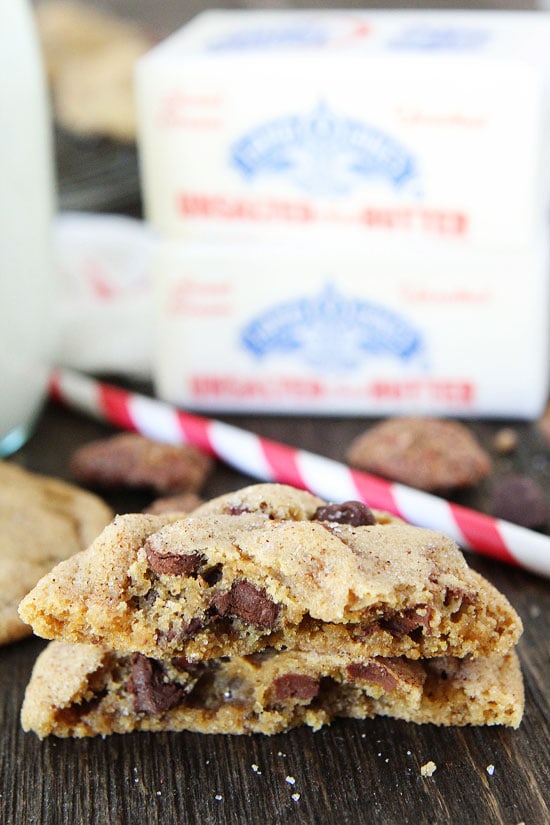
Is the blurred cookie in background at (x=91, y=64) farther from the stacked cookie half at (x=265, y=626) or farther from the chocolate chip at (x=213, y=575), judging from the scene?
the chocolate chip at (x=213, y=575)

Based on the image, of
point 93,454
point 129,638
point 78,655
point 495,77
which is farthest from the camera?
point 93,454

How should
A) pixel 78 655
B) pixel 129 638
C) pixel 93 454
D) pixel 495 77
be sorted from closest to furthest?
pixel 129 638 → pixel 78 655 → pixel 495 77 → pixel 93 454

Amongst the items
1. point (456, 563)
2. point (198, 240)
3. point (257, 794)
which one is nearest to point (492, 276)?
point (198, 240)

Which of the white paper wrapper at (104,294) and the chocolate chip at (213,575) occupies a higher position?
the chocolate chip at (213,575)

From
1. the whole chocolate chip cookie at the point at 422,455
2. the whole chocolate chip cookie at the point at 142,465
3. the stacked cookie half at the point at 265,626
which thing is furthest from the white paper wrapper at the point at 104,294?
the stacked cookie half at the point at 265,626

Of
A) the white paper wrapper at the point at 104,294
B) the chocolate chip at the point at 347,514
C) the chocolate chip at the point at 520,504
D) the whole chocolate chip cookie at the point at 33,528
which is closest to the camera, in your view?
the chocolate chip at the point at 347,514

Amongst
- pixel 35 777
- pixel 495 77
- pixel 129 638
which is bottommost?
pixel 35 777

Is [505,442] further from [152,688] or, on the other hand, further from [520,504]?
[152,688]

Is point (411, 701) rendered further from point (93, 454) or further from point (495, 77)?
point (495, 77)
